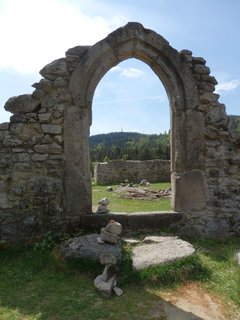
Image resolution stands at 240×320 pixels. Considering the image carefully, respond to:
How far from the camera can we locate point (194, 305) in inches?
138

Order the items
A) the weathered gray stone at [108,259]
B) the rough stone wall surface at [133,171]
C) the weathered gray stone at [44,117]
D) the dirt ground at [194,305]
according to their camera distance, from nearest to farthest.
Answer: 1. the dirt ground at [194,305]
2. the weathered gray stone at [108,259]
3. the weathered gray stone at [44,117]
4. the rough stone wall surface at [133,171]

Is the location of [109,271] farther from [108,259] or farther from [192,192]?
[192,192]

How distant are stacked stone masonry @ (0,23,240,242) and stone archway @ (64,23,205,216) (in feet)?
0.05

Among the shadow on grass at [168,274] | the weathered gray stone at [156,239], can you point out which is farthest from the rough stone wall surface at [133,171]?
the shadow on grass at [168,274]

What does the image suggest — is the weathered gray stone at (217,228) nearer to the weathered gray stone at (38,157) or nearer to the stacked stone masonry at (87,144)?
the stacked stone masonry at (87,144)

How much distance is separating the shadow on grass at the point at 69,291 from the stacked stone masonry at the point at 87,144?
32.1 inches

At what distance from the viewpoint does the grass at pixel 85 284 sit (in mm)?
3373

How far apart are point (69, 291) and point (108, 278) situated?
44 centimetres

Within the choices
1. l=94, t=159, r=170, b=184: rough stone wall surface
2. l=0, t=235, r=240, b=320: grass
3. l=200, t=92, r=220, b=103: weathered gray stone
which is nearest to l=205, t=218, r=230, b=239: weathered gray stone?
l=0, t=235, r=240, b=320: grass

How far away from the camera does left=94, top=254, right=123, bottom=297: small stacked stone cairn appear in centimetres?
368

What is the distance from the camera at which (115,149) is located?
5044 cm

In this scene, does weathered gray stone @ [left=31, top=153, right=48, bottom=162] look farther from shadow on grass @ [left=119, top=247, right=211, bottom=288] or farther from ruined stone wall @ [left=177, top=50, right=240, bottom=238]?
ruined stone wall @ [left=177, top=50, right=240, bottom=238]

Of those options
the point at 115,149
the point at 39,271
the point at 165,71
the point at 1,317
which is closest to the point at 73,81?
the point at 165,71

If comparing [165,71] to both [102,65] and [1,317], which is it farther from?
[1,317]
